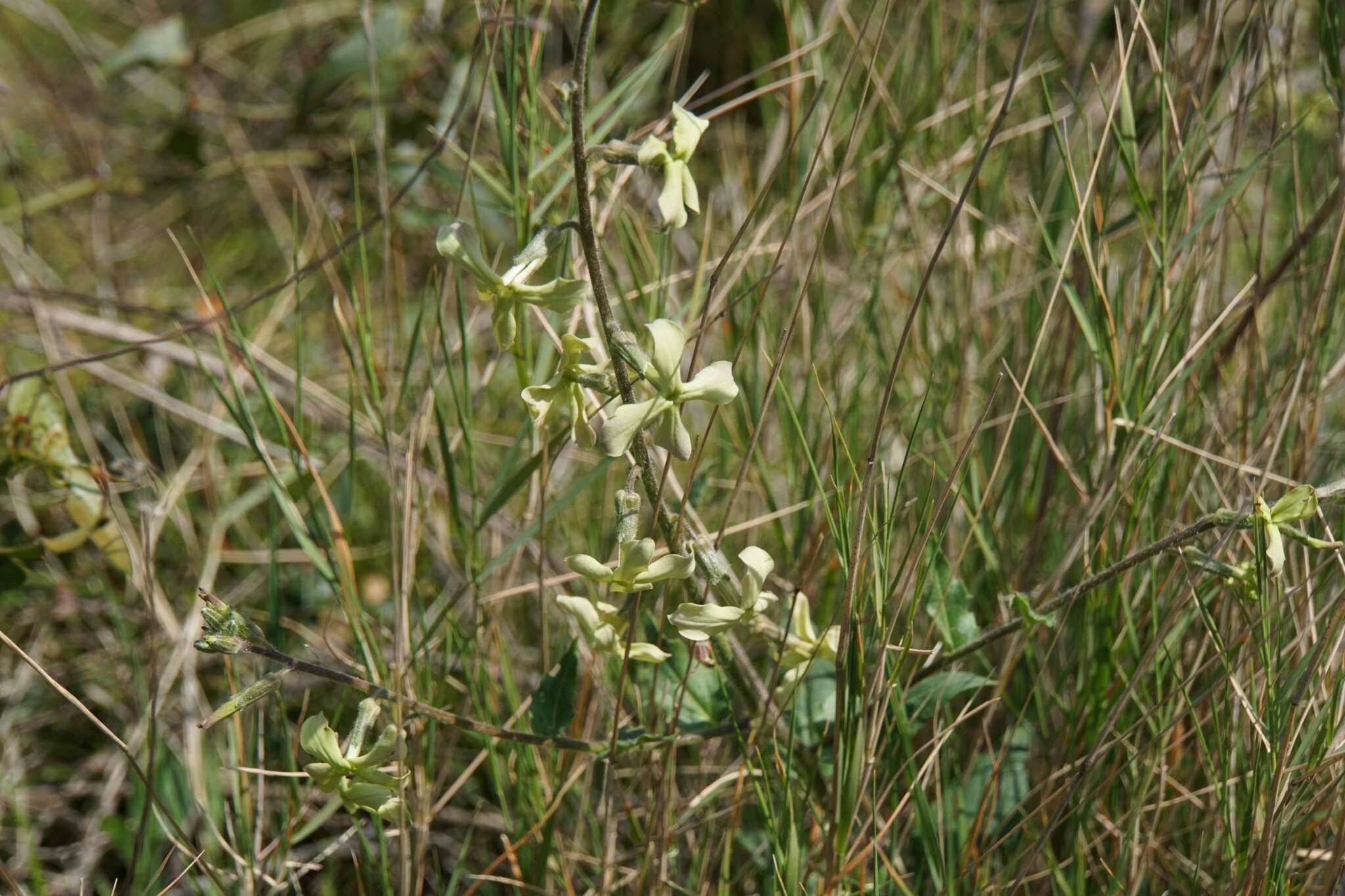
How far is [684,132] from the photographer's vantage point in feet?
2.79

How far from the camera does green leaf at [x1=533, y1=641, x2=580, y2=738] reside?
1058 millimetres

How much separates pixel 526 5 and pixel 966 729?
101 centimetres

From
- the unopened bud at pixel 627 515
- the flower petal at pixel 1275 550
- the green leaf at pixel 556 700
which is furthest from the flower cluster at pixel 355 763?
the flower petal at pixel 1275 550

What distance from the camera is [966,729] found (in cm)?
133

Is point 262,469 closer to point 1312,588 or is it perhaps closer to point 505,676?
point 505,676

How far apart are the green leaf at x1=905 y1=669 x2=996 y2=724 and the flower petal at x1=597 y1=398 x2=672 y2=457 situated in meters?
0.44

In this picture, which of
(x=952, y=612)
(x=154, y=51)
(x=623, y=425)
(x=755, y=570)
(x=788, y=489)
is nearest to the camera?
(x=623, y=425)

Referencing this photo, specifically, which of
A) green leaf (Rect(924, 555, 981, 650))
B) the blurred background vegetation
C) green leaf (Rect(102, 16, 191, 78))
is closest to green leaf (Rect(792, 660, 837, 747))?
the blurred background vegetation

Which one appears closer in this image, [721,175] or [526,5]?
[526,5]

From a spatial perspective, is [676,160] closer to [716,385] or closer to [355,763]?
[716,385]

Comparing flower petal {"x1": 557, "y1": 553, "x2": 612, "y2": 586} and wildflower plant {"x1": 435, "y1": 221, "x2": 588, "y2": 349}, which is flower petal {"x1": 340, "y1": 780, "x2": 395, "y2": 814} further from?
wildflower plant {"x1": 435, "y1": 221, "x2": 588, "y2": 349}

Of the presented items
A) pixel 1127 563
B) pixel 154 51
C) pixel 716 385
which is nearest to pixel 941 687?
pixel 1127 563

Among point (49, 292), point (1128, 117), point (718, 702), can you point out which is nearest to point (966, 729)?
point (718, 702)

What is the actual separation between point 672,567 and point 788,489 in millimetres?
664
